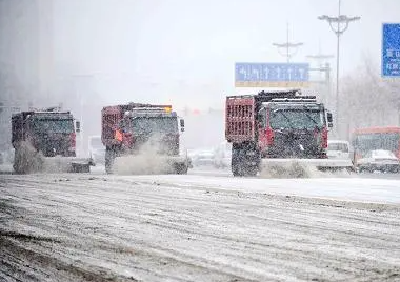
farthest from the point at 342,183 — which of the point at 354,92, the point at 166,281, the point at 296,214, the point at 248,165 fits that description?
the point at 354,92

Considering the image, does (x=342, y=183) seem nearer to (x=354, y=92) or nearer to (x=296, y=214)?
(x=296, y=214)

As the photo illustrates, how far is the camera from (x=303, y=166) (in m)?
29.3

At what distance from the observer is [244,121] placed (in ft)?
108

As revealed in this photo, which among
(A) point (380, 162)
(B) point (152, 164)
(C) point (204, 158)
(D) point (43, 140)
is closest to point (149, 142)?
(B) point (152, 164)

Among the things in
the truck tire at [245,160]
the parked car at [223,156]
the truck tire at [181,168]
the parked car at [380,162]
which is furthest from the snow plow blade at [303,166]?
the parked car at [223,156]

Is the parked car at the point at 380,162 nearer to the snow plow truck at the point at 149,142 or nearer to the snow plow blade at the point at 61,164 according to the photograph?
the snow plow truck at the point at 149,142

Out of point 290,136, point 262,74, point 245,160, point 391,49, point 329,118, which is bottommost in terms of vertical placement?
point 245,160

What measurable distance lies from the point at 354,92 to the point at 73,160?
1868 inches

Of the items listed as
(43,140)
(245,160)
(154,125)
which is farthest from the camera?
(43,140)

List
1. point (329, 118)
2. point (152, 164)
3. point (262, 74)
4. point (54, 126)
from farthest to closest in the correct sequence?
point (262, 74)
point (54, 126)
point (152, 164)
point (329, 118)

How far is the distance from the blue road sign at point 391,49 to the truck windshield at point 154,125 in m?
9.68

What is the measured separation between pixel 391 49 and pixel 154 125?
10893 mm

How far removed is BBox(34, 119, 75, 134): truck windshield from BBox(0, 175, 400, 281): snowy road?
18.7 meters

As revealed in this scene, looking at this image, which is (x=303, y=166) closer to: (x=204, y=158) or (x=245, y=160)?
(x=245, y=160)
